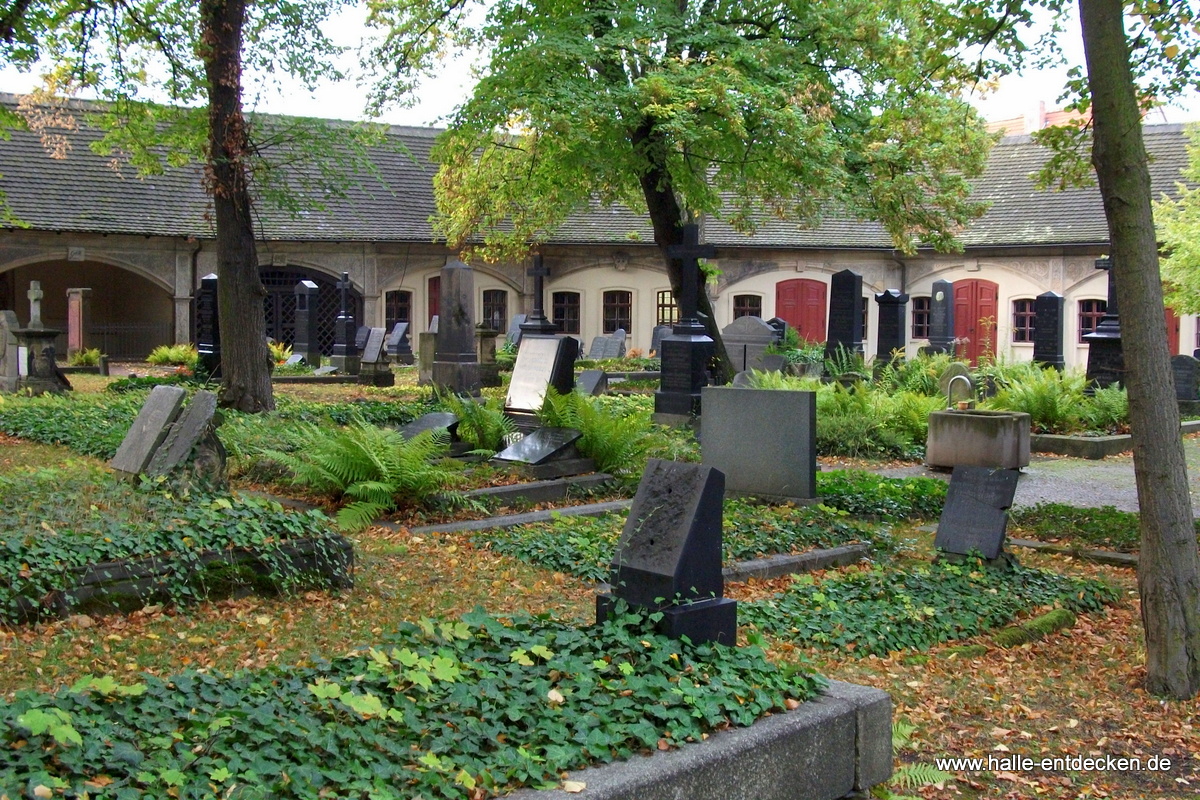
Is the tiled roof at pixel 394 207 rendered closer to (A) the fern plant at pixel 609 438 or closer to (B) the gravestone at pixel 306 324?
(B) the gravestone at pixel 306 324

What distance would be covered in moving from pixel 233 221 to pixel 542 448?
593cm

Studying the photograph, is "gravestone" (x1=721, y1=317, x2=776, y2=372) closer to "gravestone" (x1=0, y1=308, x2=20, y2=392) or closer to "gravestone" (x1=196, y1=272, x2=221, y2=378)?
"gravestone" (x1=196, y1=272, x2=221, y2=378)

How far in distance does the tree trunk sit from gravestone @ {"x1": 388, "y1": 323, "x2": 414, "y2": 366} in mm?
13155

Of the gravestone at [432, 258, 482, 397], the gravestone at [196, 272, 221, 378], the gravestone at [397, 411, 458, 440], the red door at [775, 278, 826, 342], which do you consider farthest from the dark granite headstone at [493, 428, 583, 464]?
the red door at [775, 278, 826, 342]

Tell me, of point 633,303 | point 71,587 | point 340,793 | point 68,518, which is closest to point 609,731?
point 340,793

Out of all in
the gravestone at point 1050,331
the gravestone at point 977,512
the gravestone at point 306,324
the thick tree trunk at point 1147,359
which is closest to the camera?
the thick tree trunk at point 1147,359

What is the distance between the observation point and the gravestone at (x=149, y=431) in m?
7.98

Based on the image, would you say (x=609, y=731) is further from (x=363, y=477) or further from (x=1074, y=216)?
(x=1074, y=216)

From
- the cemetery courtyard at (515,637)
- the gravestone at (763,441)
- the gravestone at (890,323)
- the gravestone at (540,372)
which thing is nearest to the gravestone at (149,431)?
the cemetery courtyard at (515,637)

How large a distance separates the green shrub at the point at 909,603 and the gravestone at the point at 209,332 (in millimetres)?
13723

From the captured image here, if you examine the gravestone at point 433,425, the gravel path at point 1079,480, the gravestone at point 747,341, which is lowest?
the gravel path at point 1079,480

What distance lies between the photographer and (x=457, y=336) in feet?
59.7

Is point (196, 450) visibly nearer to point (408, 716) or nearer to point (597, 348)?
point (408, 716)

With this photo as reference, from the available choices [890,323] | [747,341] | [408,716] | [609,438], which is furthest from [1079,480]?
[747,341]
